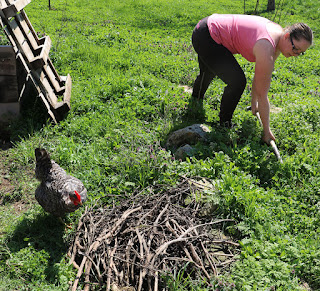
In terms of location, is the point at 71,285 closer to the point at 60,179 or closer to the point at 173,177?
the point at 60,179

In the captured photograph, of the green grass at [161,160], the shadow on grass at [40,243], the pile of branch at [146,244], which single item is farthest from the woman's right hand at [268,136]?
the shadow on grass at [40,243]

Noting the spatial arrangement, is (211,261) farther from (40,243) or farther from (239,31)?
(239,31)

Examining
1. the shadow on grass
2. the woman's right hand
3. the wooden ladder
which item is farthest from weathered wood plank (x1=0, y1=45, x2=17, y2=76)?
the woman's right hand

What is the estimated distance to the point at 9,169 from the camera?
438 centimetres

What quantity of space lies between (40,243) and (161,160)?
166 centimetres

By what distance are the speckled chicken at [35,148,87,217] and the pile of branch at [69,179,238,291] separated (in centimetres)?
31

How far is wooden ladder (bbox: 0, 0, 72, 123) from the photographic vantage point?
4.70 metres

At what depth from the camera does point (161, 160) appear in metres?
4.04

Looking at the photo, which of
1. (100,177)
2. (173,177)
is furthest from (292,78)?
(100,177)

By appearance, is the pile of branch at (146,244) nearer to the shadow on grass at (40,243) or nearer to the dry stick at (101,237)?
the dry stick at (101,237)

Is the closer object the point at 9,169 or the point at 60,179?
the point at 60,179

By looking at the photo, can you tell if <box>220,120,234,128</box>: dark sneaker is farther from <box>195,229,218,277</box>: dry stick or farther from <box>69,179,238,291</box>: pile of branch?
<box>195,229,218,277</box>: dry stick

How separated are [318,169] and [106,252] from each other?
9.41ft

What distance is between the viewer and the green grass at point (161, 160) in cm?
302
